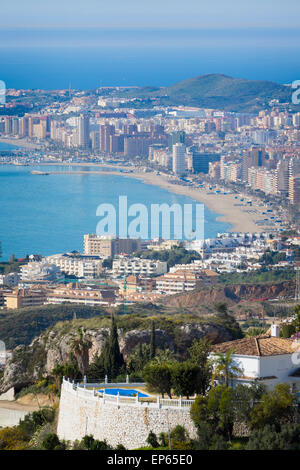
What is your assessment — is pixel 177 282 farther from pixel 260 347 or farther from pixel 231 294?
pixel 260 347

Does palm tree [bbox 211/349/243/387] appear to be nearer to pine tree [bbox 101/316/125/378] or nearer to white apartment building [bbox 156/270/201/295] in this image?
pine tree [bbox 101/316/125/378]

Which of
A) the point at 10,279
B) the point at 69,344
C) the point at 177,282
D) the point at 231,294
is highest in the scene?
the point at 69,344

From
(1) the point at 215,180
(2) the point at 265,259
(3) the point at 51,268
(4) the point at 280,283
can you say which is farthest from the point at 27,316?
(1) the point at 215,180

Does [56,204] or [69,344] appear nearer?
[69,344]

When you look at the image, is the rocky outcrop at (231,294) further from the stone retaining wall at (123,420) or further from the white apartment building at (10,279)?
the stone retaining wall at (123,420)

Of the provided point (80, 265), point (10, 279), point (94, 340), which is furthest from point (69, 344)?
point (80, 265)

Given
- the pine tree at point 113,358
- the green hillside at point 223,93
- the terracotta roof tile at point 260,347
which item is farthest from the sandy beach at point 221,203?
the terracotta roof tile at point 260,347
